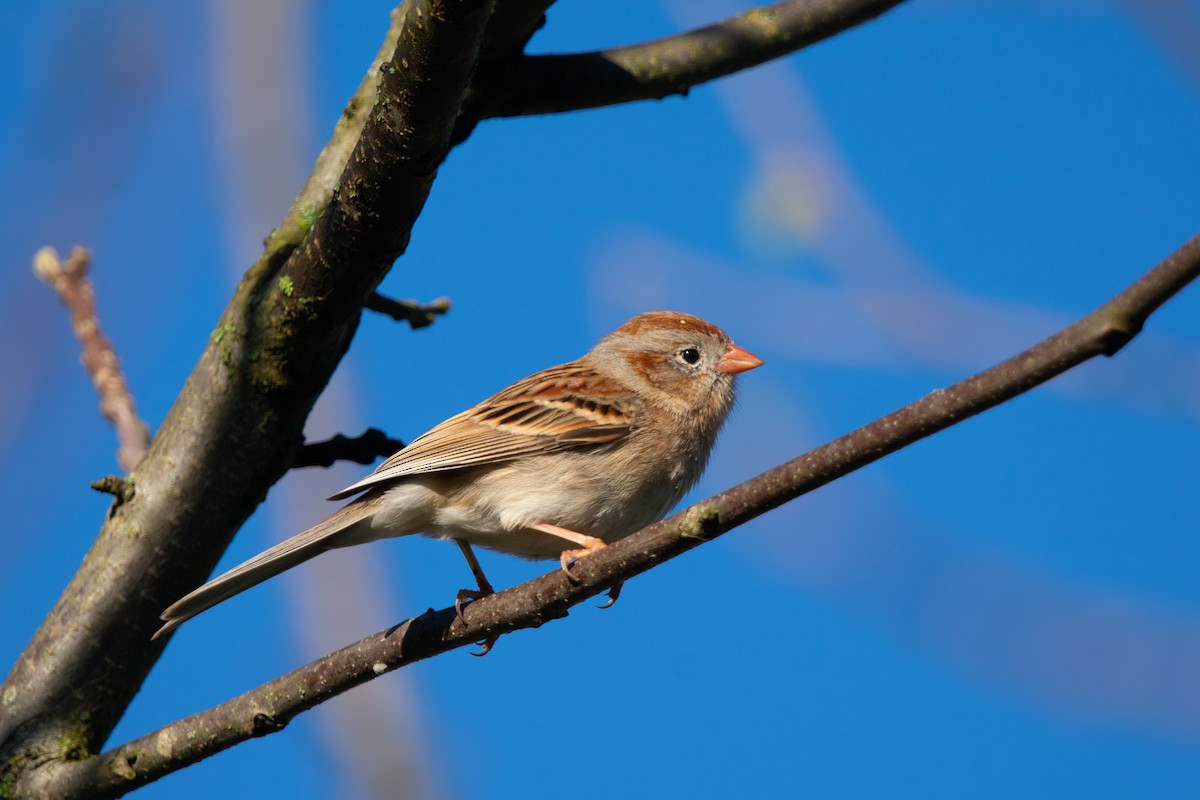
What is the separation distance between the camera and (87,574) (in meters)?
4.03

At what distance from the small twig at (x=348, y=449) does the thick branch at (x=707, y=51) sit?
1.36 meters

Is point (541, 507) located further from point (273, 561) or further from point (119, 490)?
point (119, 490)

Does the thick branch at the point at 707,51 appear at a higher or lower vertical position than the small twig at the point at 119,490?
higher

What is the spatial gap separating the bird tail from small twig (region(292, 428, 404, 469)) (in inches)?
8.5

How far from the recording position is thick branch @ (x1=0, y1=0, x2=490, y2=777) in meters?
3.79

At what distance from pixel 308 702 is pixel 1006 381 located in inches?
80.4

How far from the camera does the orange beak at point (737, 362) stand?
19.0ft

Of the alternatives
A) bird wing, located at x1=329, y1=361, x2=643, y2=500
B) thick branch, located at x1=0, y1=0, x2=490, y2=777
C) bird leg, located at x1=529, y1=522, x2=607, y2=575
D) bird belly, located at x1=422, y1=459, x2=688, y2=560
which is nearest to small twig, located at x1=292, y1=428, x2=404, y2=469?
bird wing, located at x1=329, y1=361, x2=643, y2=500

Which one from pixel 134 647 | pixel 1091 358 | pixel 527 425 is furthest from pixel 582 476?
pixel 1091 358

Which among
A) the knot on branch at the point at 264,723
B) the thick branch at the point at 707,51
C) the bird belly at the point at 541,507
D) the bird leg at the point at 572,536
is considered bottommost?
the knot on branch at the point at 264,723

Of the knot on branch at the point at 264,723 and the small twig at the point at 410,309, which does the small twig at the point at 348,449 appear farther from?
the knot on branch at the point at 264,723

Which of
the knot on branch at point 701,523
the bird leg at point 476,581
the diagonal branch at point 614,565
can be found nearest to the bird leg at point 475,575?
the bird leg at point 476,581

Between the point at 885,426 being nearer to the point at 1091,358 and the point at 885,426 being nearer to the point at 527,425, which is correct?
the point at 1091,358

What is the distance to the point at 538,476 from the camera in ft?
16.2
